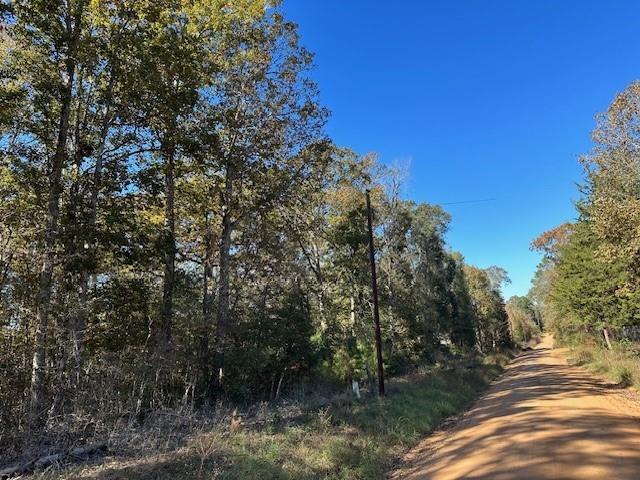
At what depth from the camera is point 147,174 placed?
13438 mm

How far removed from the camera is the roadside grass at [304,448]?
6.98m

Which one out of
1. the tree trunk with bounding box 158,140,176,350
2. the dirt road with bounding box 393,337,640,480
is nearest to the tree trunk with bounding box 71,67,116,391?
the tree trunk with bounding box 158,140,176,350

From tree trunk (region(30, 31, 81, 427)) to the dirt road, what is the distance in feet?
24.7

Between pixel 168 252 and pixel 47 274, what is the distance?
396cm

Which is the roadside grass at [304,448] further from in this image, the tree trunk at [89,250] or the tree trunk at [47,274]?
the tree trunk at [89,250]

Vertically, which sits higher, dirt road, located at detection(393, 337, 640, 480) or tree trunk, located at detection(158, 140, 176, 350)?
tree trunk, located at detection(158, 140, 176, 350)

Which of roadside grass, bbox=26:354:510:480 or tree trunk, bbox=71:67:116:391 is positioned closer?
roadside grass, bbox=26:354:510:480

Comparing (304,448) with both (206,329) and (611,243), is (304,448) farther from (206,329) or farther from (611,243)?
(611,243)

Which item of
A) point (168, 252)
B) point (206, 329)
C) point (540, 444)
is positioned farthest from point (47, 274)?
point (540, 444)

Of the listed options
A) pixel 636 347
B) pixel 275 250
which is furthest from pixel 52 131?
pixel 636 347

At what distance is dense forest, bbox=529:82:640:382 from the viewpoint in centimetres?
1634

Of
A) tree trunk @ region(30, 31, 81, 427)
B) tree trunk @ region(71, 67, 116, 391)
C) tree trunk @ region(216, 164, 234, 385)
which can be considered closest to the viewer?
tree trunk @ region(30, 31, 81, 427)

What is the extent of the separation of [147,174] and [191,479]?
939 cm

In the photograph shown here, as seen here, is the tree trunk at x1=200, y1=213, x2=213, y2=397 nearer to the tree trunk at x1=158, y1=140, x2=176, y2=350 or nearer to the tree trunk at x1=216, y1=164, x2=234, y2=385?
the tree trunk at x1=216, y1=164, x2=234, y2=385
